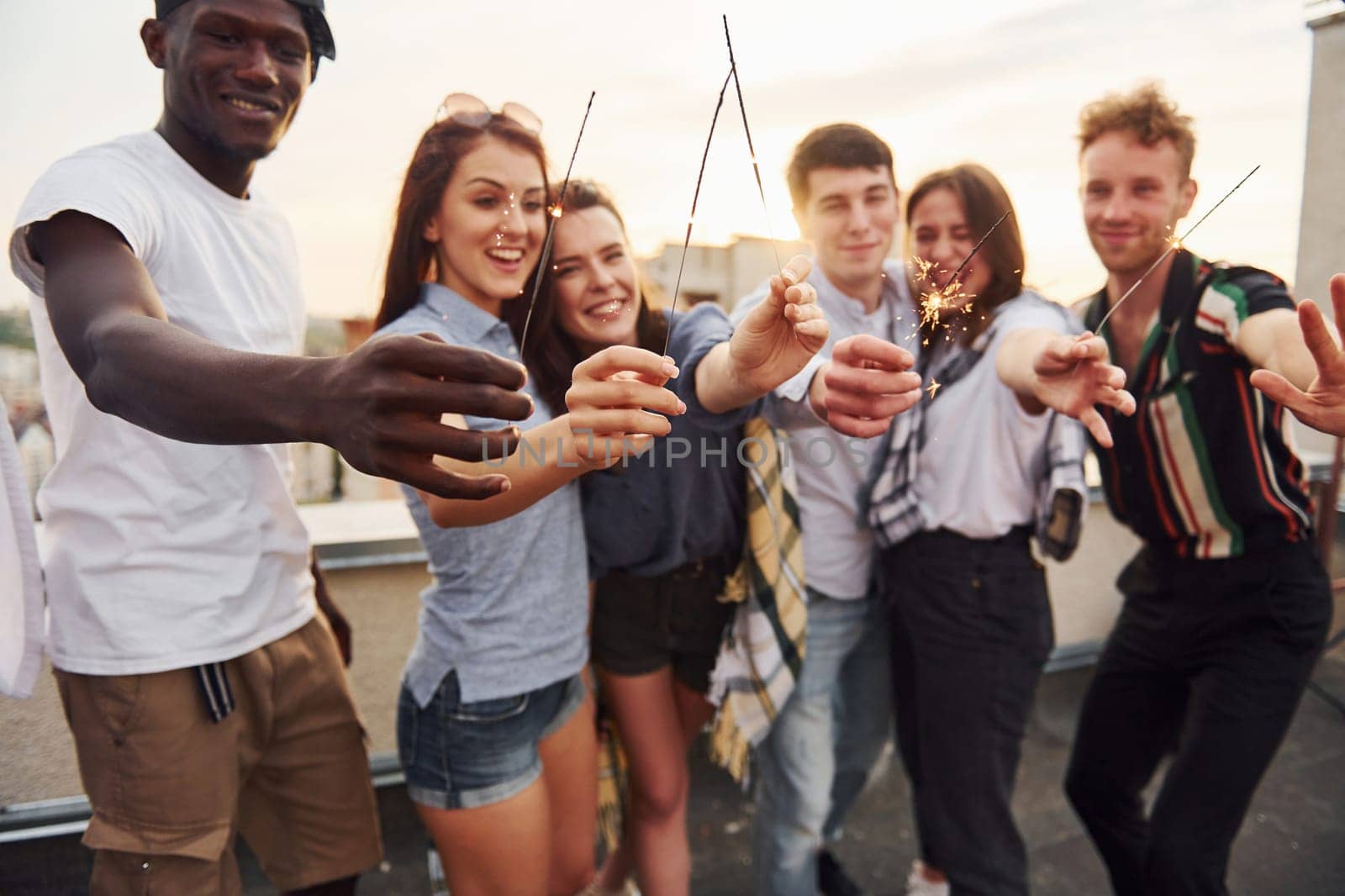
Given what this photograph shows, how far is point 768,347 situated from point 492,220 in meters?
0.58

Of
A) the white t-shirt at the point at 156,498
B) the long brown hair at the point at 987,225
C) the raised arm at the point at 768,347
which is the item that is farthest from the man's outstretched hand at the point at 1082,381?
the white t-shirt at the point at 156,498

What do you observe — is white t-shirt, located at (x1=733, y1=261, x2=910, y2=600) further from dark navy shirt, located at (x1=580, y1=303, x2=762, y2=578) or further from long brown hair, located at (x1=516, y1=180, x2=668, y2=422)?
long brown hair, located at (x1=516, y1=180, x2=668, y2=422)

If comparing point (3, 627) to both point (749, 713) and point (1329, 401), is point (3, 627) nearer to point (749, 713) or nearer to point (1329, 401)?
point (749, 713)

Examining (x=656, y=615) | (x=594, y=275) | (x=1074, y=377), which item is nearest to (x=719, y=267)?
(x=594, y=275)

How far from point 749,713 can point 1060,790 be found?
5.83 ft

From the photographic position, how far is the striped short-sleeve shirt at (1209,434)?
5.74 ft

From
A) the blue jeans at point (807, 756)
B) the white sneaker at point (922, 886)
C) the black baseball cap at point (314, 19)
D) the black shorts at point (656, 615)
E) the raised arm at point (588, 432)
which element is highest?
the black baseball cap at point (314, 19)

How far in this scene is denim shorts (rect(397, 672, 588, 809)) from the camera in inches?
61.1

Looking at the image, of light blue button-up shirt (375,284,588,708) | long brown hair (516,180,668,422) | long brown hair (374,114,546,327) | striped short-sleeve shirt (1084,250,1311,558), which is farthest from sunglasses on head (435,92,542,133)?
striped short-sleeve shirt (1084,250,1311,558)

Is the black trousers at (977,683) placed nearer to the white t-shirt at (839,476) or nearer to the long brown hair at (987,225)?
the white t-shirt at (839,476)

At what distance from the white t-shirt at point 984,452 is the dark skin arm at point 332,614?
154cm

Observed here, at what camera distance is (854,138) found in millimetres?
1812

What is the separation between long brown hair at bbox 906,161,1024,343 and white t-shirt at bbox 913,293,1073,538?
85 mm

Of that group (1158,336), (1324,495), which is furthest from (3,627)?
(1324,495)
